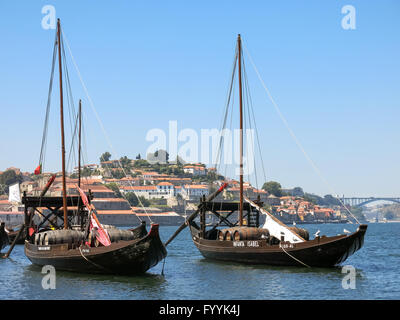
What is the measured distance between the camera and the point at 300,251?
42.0 meters

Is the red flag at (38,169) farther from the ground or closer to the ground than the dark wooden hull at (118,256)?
farther from the ground

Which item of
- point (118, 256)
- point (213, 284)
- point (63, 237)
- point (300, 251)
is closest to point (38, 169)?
point (63, 237)

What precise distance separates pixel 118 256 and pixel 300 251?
1278 centimetres

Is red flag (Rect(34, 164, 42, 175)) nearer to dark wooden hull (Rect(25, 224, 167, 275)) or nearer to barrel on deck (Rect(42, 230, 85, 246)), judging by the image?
barrel on deck (Rect(42, 230, 85, 246))

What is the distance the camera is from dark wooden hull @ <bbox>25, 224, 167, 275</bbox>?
1427 inches

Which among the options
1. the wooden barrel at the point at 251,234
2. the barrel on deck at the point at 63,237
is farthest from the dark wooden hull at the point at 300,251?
the barrel on deck at the point at 63,237

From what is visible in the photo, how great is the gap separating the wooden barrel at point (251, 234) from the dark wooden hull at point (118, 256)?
31.6 feet

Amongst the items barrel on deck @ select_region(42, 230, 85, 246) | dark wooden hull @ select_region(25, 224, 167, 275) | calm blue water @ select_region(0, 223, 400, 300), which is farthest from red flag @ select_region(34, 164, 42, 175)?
dark wooden hull @ select_region(25, 224, 167, 275)

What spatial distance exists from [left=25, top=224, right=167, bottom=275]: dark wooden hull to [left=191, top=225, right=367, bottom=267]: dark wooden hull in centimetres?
908

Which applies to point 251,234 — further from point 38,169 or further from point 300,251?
point 38,169

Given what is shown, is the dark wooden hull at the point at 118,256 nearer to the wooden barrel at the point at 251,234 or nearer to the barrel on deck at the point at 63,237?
the barrel on deck at the point at 63,237

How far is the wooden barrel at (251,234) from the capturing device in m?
45.7

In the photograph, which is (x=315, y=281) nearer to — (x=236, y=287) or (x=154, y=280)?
(x=236, y=287)
